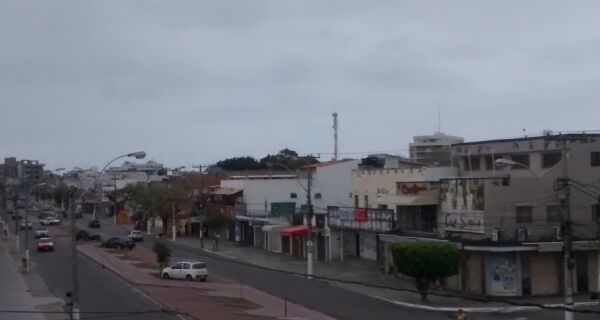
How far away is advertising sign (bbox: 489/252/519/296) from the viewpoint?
46.7 m

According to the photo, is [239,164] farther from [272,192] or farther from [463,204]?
[463,204]

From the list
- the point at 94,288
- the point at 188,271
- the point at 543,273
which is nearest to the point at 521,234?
the point at 543,273

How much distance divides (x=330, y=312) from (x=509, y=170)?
18.2 meters

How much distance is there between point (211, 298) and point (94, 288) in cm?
774

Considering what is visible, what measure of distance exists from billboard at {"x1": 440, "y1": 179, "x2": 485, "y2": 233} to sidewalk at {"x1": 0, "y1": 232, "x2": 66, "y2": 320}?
22083 mm

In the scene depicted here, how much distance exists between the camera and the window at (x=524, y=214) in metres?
48.3

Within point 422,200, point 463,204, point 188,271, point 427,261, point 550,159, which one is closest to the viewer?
point 427,261

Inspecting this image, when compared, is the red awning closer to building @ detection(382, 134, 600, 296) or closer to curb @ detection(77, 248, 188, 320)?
curb @ detection(77, 248, 188, 320)

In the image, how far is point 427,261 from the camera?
1737 inches

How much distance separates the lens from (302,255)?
242 feet

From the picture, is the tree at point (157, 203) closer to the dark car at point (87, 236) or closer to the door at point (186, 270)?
the dark car at point (87, 236)

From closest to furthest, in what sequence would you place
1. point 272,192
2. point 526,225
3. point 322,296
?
1. point 526,225
2. point 322,296
3. point 272,192

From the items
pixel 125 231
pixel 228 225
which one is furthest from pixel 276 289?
pixel 125 231

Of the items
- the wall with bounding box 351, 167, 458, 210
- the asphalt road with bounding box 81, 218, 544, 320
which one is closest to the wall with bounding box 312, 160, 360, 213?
the wall with bounding box 351, 167, 458, 210
